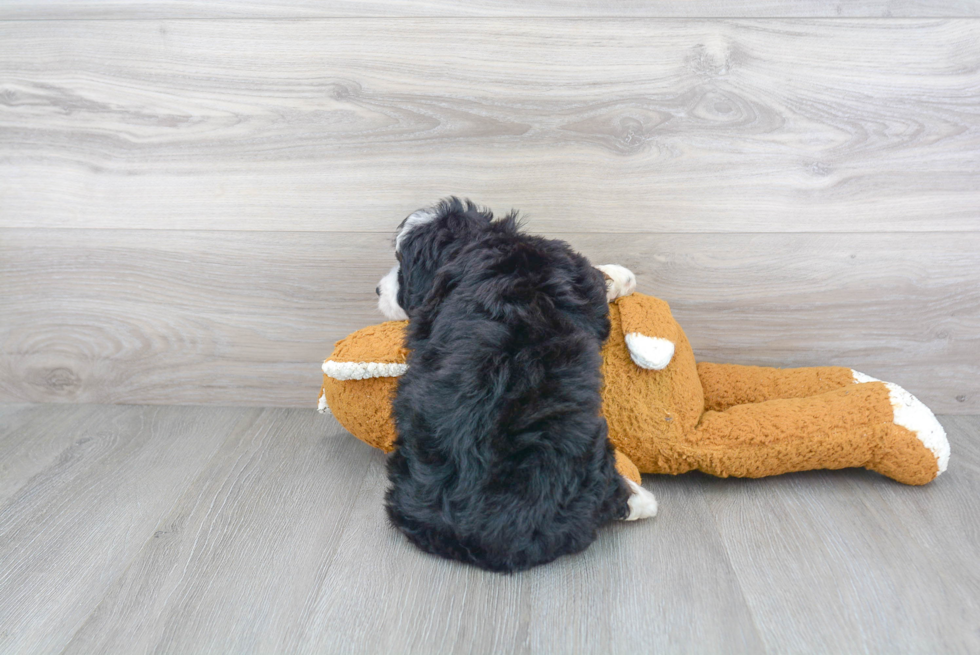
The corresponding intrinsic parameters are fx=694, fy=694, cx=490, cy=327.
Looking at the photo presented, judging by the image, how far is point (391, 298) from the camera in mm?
954

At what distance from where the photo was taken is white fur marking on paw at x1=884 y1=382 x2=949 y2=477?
3.15 feet

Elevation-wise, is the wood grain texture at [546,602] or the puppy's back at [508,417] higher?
the puppy's back at [508,417]

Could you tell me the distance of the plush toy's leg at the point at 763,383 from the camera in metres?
1.08

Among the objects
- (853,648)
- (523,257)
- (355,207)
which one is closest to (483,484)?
(523,257)

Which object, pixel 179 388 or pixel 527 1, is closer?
pixel 527 1

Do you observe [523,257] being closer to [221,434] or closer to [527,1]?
[527,1]

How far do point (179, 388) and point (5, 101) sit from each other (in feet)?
1.89

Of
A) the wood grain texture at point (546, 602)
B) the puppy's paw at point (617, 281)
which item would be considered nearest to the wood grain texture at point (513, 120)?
the puppy's paw at point (617, 281)

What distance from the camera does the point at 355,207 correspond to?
46.7 inches

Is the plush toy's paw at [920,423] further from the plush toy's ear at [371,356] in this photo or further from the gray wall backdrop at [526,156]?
the plush toy's ear at [371,356]

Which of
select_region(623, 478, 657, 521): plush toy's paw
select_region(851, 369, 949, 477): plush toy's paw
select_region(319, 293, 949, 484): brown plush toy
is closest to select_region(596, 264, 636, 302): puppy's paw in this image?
select_region(319, 293, 949, 484): brown plush toy

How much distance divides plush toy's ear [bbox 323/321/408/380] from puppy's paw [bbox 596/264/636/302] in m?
0.29

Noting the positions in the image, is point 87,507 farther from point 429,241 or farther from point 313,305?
point 429,241

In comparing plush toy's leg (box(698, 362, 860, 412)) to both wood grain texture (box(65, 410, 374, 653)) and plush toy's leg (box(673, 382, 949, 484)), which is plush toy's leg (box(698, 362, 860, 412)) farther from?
wood grain texture (box(65, 410, 374, 653))
